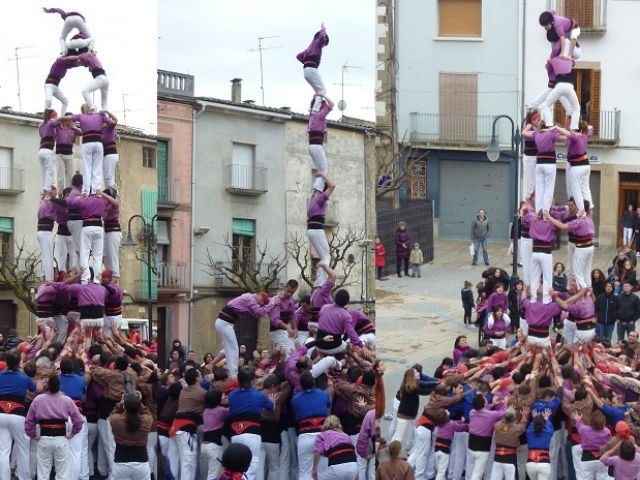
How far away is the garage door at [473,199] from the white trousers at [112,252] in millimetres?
6302

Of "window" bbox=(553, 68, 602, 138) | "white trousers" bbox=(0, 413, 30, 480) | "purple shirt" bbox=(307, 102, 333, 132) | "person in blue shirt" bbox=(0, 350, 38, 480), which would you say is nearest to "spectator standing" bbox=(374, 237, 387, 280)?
"purple shirt" bbox=(307, 102, 333, 132)

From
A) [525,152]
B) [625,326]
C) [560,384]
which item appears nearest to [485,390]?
[560,384]

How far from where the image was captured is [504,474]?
1373 cm

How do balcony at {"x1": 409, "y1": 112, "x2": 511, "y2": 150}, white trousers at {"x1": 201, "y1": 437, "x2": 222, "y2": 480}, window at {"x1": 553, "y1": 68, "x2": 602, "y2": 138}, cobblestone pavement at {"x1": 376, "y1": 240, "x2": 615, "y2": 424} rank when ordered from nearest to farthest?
1. white trousers at {"x1": 201, "y1": 437, "x2": 222, "y2": 480}
2. cobblestone pavement at {"x1": 376, "y1": 240, "x2": 615, "y2": 424}
3. balcony at {"x1": 409, "y1": 112, "x2": 511, "y2": 150}
4. window at {"x1": 553, "y1": 68, "x2": 602, "y2": 138}

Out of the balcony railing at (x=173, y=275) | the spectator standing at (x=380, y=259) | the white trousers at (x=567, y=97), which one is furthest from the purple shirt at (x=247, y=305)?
the white trousers at (x=567, y=97)

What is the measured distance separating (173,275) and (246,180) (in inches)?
64.3

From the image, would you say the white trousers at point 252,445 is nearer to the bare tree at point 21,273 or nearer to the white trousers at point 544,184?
the bare tree at point 21,273

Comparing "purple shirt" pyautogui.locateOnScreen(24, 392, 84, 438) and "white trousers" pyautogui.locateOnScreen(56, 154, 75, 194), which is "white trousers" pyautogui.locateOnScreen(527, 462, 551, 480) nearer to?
"purple shirt" pyautogui.locateOnScreen(24, 392, 84, 438)

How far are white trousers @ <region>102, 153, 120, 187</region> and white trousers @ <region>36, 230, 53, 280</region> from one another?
104cm

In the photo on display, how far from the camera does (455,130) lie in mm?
21391

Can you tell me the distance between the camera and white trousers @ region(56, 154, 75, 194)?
16.0 metres

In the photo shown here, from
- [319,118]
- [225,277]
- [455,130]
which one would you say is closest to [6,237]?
[225,277]

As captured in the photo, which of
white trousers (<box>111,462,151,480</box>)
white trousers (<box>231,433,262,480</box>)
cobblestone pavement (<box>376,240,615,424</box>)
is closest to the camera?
white trousers (<box>111,462,151,480</box>)

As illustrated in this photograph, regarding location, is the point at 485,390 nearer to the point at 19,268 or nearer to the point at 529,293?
the point at 529,293
